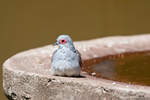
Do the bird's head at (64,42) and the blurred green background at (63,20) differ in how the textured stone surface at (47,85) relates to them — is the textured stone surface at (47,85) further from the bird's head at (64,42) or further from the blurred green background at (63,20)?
the blurred green background at (63,20)

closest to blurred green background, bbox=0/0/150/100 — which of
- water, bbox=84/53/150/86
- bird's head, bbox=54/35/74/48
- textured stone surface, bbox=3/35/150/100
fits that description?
textured stone surface, bbox=3/35/150/100

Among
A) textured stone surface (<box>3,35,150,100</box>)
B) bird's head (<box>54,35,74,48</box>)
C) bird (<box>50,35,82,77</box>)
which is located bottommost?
textured stone surface (<box>3,35,150,100</box>)

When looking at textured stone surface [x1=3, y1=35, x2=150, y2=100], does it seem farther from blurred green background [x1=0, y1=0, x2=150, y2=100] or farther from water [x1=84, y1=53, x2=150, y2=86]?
blurred green background [x1=0, y1=0, x2=150, y2=100]

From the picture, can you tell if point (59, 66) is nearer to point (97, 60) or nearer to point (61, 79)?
point (61, 79)

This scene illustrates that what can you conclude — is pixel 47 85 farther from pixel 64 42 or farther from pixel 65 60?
pixel 64 42

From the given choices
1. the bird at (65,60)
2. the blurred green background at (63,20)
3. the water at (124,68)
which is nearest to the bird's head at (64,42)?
the bird at (65,60)

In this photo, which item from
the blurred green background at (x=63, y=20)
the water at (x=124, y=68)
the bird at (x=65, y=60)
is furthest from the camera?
the blurred green background at (x=63, y=20)

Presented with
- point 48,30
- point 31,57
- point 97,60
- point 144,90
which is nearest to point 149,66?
point 97,60
